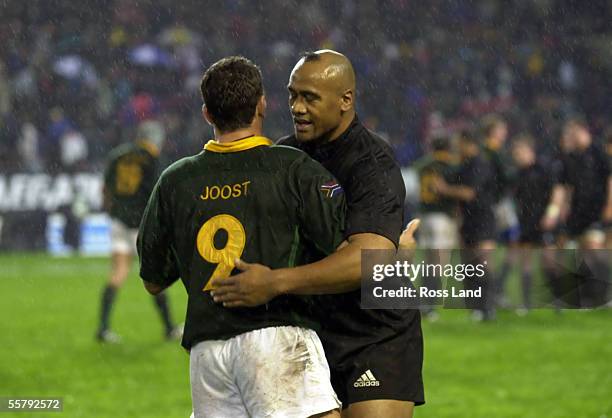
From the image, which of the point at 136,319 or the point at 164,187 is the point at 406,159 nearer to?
the point at 136,319

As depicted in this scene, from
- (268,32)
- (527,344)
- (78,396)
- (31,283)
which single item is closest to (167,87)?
(268,32)

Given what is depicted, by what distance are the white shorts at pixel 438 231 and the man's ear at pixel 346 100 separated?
883cm

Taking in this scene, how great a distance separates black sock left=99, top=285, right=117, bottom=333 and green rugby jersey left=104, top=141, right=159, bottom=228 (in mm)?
685

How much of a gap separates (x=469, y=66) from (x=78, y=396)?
16.6 metres

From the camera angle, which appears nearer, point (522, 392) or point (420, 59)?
point (522, 392)

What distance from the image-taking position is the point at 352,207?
13.2 ft

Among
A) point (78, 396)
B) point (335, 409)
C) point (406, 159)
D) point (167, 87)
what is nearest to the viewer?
point (335, 409)

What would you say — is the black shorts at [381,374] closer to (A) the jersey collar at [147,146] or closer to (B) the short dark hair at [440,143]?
(A) the jersey collar at [147,146]

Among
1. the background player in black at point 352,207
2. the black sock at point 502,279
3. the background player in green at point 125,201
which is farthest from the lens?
the black sock at point 502,279

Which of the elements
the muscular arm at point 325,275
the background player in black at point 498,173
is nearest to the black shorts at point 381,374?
the muscular arm at point 325,275

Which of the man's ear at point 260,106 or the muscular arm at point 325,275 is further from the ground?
the man's ear at point 260,106

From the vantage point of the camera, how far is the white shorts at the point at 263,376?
3691mm

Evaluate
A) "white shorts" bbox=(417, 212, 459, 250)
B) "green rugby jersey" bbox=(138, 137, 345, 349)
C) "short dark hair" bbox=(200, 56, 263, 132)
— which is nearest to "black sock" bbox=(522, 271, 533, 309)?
"white shorts" bbox=(417, 212, 459, 250)

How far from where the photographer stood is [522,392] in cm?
898
